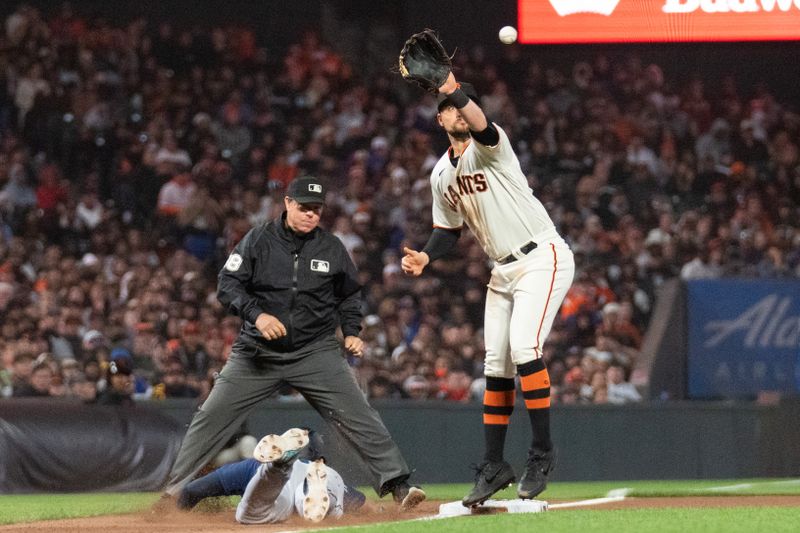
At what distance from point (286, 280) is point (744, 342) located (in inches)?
306

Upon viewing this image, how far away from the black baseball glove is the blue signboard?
7946mm

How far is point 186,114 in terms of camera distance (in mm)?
17312

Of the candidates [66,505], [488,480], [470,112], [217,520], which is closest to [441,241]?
[470,112]

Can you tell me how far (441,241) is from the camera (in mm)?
7020

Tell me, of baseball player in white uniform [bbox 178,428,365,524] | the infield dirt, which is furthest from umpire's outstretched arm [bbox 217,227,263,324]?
the infield dirt

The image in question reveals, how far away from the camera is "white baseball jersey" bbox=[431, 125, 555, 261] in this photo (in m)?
6.58

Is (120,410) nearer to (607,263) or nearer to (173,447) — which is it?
(173,447)

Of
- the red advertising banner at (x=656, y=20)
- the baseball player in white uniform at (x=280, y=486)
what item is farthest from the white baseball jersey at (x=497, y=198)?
the red advertising banner at (x=656, y=20)

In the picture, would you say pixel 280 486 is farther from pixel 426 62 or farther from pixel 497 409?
pixel 426 62

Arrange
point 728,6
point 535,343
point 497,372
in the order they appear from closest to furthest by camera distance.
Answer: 1. point 535,343
2. point 497,372
3. point 728,6

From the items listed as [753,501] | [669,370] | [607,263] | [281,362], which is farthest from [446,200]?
[607,263]

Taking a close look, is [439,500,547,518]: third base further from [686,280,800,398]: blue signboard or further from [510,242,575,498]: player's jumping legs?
[686,280,800,398]: blue signboard

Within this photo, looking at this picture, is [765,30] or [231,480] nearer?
[231,480]

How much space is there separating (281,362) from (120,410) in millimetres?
4175
